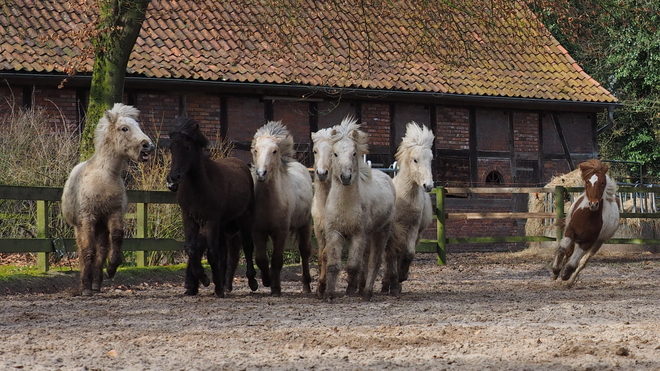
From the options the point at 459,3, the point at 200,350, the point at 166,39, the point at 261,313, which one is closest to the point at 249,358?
the point at 200,350

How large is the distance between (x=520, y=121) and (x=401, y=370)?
77.8ft

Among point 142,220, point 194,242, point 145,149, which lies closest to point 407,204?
point 194,242

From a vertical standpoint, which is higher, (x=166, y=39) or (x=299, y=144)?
(x=166, y=39)

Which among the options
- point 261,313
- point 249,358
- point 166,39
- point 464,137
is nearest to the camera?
point 249,358

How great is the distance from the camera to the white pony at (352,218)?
10750 mm

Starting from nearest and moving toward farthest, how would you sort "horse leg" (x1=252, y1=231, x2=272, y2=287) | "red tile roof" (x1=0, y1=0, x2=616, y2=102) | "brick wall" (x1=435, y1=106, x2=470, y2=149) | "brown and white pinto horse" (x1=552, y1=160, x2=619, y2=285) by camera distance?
"horse leg" (x1=252, y1=231, x2=272, y2=287) < "brown and white pinto horse" (x1=552, y1=160, x2=619, y2=285) < "red tile roof" (x1=0, y1=0, x2=616, y2=102) < "brick wall" (x1=435, y1=106, x2=470, y2=149)

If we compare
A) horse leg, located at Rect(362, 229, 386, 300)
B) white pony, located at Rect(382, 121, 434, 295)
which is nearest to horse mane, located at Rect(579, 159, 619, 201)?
white pony, located at Rect(382, 121, 434, 295)

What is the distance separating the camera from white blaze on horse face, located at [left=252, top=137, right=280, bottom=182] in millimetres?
11391

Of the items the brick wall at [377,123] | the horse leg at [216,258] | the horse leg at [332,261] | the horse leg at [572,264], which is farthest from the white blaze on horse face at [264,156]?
the brick wall at [377,123]

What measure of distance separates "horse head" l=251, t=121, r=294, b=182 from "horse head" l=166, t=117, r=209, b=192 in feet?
2.04

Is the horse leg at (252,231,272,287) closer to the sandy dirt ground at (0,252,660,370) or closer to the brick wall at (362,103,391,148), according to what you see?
the sandy dirt ground at (0,252,660,370)

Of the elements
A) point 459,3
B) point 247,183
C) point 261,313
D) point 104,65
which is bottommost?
point 261,313

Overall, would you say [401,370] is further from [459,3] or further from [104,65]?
[459,3]

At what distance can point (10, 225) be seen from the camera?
14.8 m
